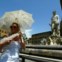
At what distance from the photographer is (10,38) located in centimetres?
381

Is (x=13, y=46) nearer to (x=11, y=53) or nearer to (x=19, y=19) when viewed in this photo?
(x=11, y=53)

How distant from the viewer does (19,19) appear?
162 inches

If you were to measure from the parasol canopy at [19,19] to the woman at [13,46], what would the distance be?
0.45 feet

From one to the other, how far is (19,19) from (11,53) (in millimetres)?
522

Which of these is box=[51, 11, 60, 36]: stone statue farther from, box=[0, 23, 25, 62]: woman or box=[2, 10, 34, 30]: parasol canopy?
box=[0, 23, 25, 62]: woman

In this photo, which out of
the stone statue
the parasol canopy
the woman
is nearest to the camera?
the woman

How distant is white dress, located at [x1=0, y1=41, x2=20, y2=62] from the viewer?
3.84m

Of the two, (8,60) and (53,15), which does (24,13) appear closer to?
(8,60)

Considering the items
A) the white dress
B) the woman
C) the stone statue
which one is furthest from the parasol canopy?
the stone statue

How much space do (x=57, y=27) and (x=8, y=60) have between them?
58.0 ft

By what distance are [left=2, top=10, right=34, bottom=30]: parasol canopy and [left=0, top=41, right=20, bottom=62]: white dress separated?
34cm

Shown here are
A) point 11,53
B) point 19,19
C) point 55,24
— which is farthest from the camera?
point 55,24

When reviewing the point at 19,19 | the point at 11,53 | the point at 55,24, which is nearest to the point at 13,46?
the point at 11,53

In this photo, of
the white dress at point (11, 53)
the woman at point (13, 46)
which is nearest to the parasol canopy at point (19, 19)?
the woman at point (13, 46)
